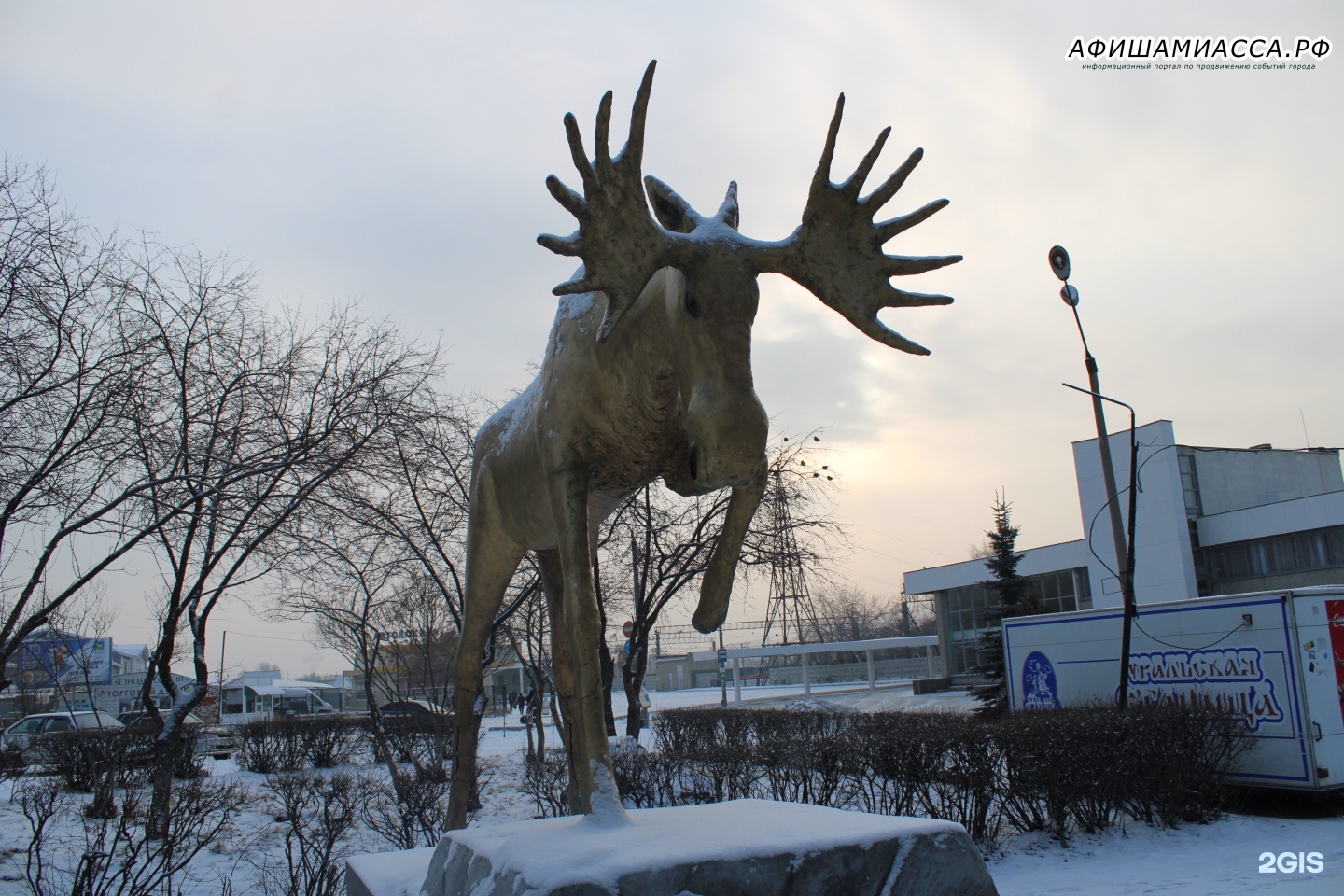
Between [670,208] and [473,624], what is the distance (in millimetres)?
2344

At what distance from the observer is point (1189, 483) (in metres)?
27.8

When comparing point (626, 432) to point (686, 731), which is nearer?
point (626, 432)

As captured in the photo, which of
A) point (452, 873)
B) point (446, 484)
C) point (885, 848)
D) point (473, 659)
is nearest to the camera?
point (885, 848)

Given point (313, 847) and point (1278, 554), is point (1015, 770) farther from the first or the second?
point (1278, 554)

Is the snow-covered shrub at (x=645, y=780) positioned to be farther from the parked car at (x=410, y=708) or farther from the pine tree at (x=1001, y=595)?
the pine tree at (x=1001, y=595)

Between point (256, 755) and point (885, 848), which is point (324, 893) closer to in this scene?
point (885, 848)

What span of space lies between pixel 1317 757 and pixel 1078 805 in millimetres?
2342

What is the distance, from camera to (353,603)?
15844 millimetres

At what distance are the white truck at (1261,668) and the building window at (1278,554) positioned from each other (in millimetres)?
18372

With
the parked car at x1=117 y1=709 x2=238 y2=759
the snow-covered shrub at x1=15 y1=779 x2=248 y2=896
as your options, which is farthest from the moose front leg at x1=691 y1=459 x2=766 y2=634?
the parked car at x1=117 y1=709 x2=238 y2=759

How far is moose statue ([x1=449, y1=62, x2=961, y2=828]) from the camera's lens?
2799mm

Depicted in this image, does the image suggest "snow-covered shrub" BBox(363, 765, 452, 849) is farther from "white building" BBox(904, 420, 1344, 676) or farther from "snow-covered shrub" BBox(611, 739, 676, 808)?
"white building" BBox(904, 420, 1344, 676)

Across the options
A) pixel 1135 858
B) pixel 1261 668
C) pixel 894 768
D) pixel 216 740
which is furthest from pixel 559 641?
pixel 216 740

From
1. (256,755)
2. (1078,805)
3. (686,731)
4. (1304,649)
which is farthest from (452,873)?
(256,755)
